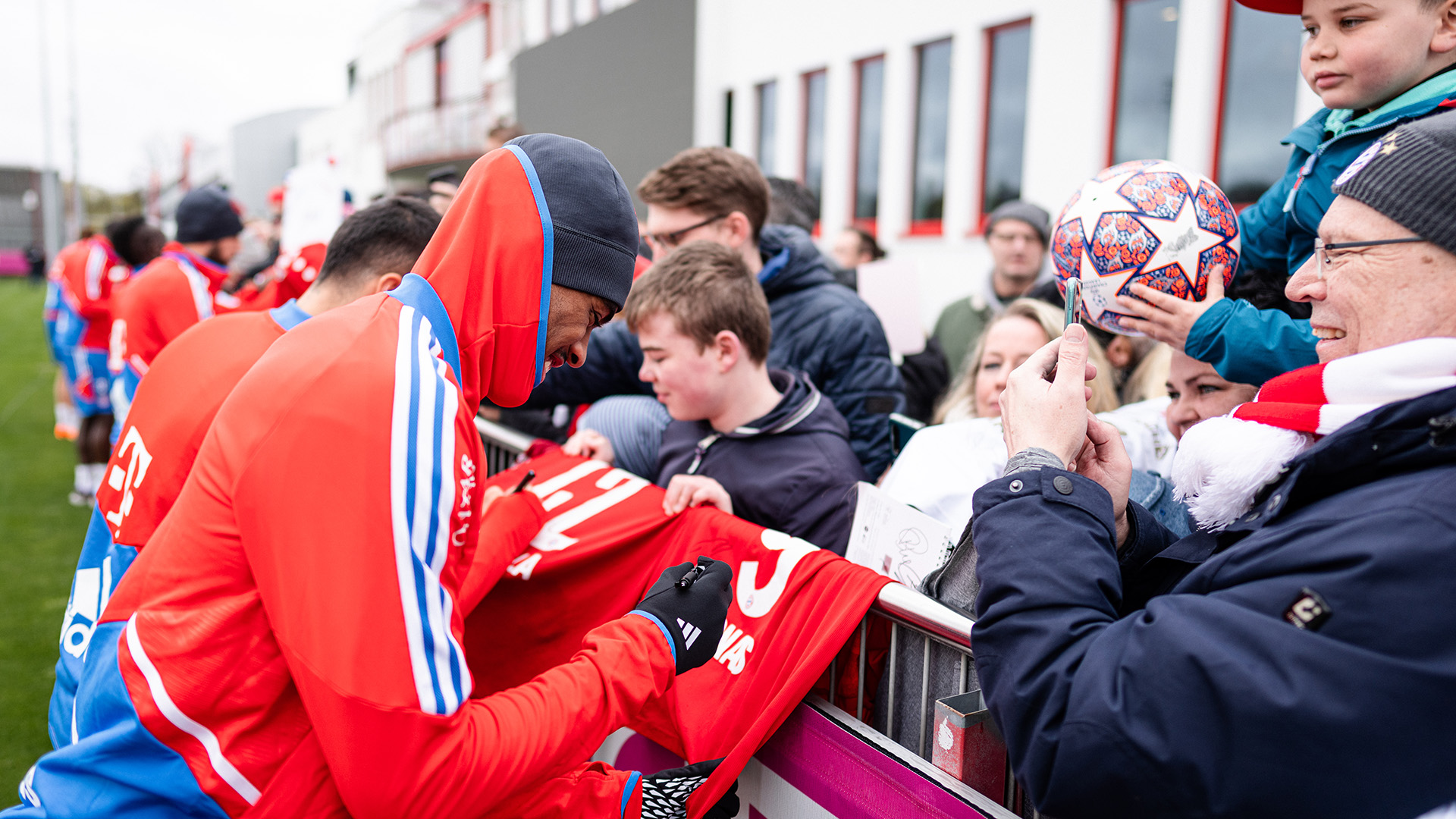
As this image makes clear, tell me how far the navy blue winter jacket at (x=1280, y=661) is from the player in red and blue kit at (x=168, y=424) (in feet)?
6.18

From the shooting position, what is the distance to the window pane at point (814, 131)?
13211mm

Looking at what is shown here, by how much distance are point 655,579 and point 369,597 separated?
4.41 ft

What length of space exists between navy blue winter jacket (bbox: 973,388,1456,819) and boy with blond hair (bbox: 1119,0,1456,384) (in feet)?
2.91

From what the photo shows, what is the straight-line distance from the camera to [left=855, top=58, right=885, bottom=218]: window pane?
39.9 ft

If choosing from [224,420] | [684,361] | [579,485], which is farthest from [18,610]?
[224,420]

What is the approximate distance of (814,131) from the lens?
44.1 feet

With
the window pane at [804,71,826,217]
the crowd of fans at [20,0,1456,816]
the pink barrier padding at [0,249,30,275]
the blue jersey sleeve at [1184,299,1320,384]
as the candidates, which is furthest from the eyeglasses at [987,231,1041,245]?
the pink barrier padding at [0,249,30,275]

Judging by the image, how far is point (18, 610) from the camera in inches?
219

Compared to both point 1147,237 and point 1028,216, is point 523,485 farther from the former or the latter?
point 1028,216

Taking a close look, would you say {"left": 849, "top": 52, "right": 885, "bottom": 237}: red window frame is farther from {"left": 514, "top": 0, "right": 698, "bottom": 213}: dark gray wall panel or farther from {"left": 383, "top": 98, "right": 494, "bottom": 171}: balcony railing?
{"left": 383, "top": 98, "right": 494, "bottom": 171}: balcony railing

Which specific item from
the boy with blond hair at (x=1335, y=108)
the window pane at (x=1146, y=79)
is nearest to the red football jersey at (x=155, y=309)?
the boy with blond hair at (x=1335, y=108)

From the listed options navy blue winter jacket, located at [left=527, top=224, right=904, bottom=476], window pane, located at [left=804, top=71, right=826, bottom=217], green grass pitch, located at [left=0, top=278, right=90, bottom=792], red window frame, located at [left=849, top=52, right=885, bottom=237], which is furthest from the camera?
window pane, located at [left=804, top=71, right=826, bottom=217]

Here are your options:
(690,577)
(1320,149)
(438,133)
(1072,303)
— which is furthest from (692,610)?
(438,133)

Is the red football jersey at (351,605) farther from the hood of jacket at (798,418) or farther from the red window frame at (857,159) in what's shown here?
the red window frame at (857,159)
